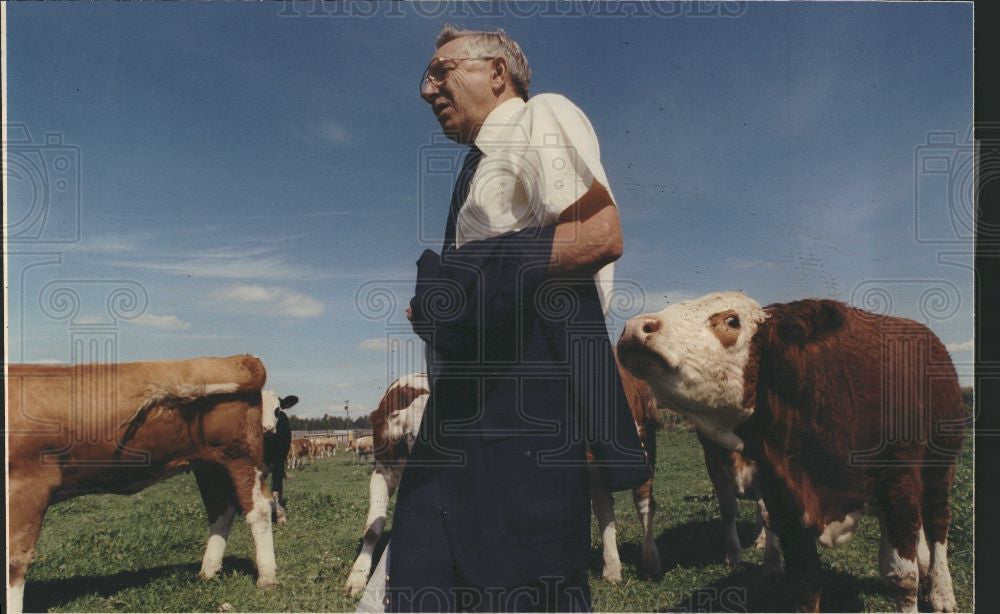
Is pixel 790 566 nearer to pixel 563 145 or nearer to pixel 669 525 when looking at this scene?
pixel 669 525

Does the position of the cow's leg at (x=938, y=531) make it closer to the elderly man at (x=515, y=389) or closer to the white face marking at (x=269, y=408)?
the elderly man at (x=515, y=389)

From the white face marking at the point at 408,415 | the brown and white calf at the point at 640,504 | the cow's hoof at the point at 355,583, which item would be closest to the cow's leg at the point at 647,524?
the brown and white calf at the point at 640,504

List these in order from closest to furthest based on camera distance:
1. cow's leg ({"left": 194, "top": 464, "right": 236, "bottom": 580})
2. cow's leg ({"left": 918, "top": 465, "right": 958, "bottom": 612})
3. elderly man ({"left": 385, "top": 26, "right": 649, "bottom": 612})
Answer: elderly man ({"left": 385, "top": 26, "right": 649, "bottom": 612})
cow's leg ({"left": 918, "top": 465, "right": 958, "bottom": 612})
cow's leg ({"left": 194, "top": 464, "right": 236, "bottom": 580})

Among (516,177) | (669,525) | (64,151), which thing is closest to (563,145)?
(516,177)

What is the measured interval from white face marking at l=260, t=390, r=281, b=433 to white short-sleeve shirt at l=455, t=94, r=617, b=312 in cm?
134

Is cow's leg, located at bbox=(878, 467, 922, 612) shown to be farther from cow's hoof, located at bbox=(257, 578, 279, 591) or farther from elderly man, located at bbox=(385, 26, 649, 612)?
cow's hoof, located at bbox=(257, 578, 279, 591)

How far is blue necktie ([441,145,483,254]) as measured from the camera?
8.96 ft

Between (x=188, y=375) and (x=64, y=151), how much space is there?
3.60 ft

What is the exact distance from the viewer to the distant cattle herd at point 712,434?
311 cm

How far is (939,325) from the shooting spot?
3434mm

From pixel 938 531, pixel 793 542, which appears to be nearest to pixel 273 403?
pixel 793 542

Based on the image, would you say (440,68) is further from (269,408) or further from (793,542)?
(793,542)

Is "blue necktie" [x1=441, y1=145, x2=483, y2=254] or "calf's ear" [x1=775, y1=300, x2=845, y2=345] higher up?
"blue necktie" [x1=441, y1=145, x2=483, y2=254]

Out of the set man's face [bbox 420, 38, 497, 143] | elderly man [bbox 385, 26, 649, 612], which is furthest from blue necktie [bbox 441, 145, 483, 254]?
man's face [bbox 420, 38, 497, 143]
